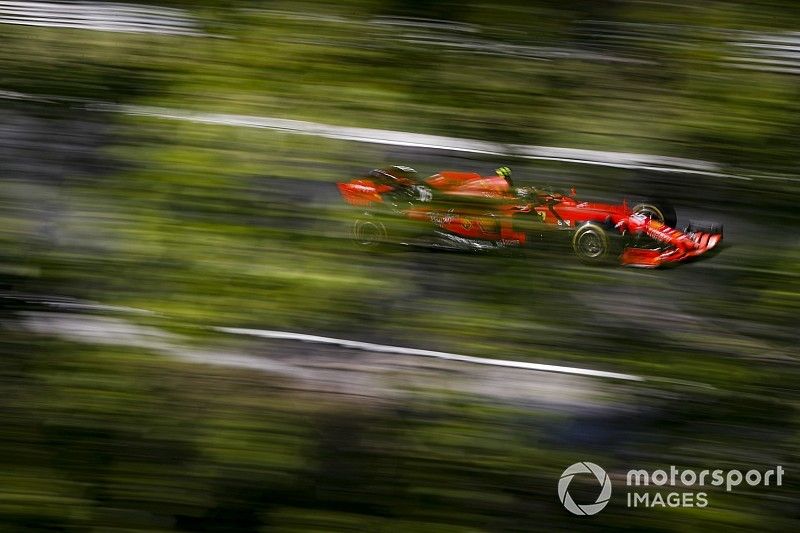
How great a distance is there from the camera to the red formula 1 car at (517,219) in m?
0.94

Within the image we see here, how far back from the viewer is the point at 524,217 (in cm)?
96

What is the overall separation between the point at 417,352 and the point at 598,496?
0.90 feet

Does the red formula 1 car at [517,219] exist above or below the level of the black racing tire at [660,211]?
below

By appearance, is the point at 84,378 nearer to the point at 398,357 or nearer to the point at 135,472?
the point at 135,472

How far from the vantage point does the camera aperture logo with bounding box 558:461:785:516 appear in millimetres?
937

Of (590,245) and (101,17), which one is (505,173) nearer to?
(590,245)

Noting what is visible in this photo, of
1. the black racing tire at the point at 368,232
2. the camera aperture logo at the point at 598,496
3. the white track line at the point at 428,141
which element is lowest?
the camera aperture logo at the point at 598,496

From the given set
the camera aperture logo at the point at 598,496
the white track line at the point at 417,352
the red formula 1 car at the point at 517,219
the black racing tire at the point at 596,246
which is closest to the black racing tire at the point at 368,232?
the red formula 1 car at the point at 517,219

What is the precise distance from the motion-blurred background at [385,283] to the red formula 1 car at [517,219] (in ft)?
0.07

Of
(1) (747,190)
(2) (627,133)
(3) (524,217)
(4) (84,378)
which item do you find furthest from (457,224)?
(4) (84,378)

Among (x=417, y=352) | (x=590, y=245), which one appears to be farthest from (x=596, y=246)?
(x=417, y=352)

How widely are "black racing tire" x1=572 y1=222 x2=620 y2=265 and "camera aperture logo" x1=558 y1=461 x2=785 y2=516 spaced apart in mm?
242

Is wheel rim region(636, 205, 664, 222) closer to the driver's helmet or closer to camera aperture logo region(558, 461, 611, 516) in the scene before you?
the driver's helmet

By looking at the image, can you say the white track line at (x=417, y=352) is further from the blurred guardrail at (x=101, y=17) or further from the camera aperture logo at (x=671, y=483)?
the blurred guardrail at (x=101, y=17)
